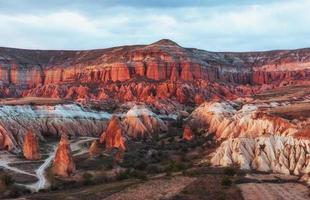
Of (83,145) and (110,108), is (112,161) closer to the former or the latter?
(83,145)

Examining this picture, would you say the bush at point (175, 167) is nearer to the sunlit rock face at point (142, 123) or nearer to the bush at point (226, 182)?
the bush at point (226, 182)

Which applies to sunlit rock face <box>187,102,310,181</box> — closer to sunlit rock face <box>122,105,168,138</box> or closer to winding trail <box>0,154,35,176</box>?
winding trail <box>0,154,35,176</box>

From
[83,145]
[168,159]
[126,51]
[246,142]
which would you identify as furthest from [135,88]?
[246,142]

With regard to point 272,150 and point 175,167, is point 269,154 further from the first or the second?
point 175,167

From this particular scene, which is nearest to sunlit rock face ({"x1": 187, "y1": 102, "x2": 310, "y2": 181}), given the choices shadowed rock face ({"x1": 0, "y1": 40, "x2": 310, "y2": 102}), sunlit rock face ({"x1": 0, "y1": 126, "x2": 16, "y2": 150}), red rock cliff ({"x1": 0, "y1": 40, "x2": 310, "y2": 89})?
sunlit rock face ({"x1": 0, "y1": 126, "x2": 16, "y2": 150})

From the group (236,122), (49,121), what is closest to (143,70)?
(49,121)
